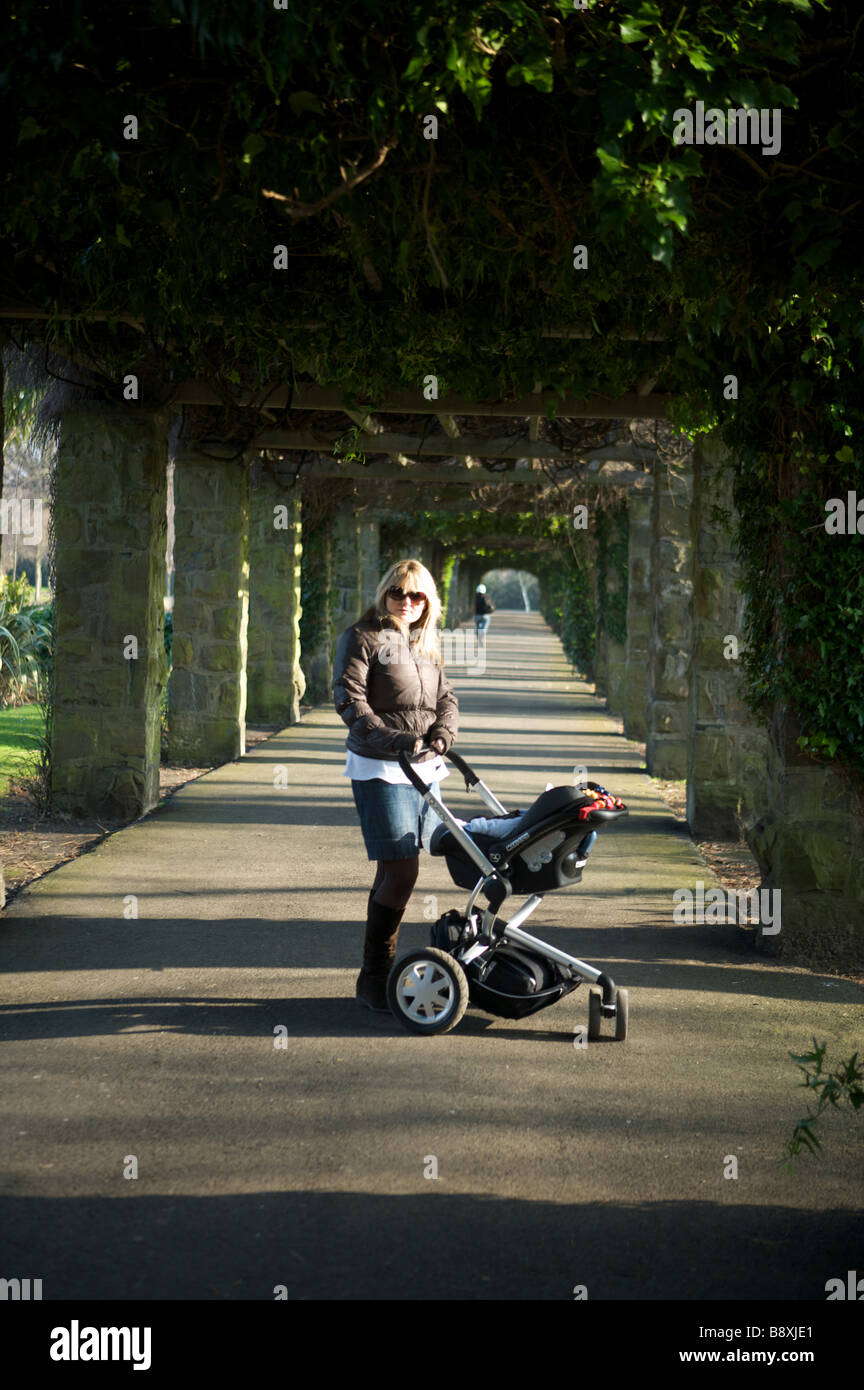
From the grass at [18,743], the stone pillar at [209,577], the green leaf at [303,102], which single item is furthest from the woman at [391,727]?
Answer: the stone pillar at [209,577]

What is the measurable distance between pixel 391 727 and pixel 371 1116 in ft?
5.81

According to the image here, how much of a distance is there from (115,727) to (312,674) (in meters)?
11.5

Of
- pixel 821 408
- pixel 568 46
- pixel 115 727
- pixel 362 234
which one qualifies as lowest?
pixel 115 727

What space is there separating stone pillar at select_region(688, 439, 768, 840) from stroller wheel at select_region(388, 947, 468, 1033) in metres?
5.81

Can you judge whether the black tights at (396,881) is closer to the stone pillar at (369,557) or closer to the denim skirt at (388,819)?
the denim skirt at (388,819)

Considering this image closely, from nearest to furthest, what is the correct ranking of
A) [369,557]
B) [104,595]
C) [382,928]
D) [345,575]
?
[382,928], [104,595], [345,575], [369,557]

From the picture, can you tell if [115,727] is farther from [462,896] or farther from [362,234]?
[362,234]

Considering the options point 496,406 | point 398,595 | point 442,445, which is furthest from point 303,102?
point 442,445

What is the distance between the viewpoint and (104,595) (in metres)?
10.7

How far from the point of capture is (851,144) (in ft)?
16.9

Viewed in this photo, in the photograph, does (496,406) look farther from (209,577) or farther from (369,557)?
(369,557)

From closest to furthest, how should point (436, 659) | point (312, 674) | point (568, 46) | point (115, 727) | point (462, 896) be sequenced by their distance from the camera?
point (568, 46)
point (436, 659)
point (462, 896)
point (115, 727)
point (312, 674)

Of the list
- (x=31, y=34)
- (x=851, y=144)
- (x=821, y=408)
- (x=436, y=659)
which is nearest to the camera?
(x=31, y=34)

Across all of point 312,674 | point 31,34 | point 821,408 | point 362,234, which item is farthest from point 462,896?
point 312,674
